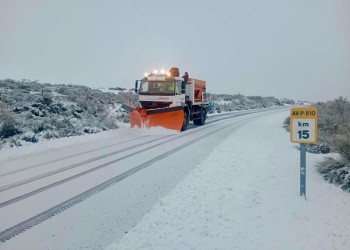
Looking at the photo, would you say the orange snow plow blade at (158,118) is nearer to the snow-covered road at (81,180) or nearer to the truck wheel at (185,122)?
the truck wheel at (185,122)

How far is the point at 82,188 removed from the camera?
6.22 m

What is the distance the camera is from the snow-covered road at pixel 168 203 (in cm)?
411

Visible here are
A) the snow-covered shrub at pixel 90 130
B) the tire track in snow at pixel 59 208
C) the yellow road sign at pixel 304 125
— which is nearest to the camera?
the tire track in snow at pixel 59 208

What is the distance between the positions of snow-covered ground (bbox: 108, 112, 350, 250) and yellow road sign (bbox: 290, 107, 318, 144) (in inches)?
42.4

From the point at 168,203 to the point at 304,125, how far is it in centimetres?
284

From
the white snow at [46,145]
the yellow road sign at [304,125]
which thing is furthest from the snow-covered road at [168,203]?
the yellow road sign at [304,125]

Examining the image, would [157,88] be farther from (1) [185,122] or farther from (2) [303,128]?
(2) [303,128]

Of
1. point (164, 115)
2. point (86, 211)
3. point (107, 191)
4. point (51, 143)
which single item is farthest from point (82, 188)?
point (164, 115)

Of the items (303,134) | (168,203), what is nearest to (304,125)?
(303,134)

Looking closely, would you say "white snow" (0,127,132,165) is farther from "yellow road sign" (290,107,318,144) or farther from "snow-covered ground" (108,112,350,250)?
"yellow road sign" (290,107,318,144)

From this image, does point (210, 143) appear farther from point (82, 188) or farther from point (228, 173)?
point (82, 188)

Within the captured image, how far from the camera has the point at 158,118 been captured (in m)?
15.8

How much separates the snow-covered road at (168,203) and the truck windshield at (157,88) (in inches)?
313

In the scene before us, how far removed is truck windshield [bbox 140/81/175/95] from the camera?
55.2ft
